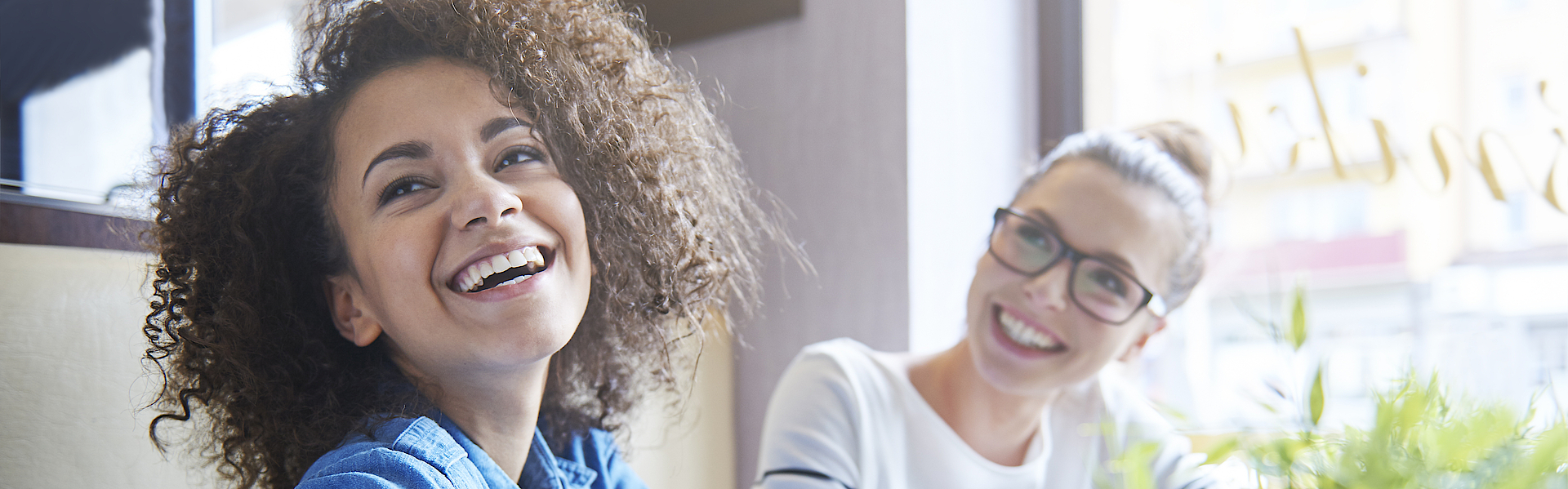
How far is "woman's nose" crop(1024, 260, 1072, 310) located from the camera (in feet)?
3.48

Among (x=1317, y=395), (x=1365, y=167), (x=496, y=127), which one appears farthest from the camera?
(x=1365, y=167)

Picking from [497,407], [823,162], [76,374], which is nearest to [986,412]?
[823,162]

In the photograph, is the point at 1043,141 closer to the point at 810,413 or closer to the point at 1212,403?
the point at 1212,403

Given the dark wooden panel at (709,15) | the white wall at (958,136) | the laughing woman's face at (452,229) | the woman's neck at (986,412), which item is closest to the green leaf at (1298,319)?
the laughing woman's face at (452,229)

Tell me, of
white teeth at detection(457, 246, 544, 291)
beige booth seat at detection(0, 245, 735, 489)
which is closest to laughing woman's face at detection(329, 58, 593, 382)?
white teeth at detection(457, 246, 544, 291)

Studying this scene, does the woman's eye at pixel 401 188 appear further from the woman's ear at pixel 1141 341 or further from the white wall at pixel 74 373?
the woman's ear at pixel 1141 341

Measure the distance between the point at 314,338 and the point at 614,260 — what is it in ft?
0.86

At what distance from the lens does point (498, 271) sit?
0.69 m

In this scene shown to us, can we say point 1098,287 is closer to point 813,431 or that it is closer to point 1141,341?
point 1141,341

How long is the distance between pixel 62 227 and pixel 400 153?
0.38m

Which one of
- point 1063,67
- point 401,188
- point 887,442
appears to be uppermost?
point 1063,67

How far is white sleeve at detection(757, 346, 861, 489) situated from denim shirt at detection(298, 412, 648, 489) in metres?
0.34

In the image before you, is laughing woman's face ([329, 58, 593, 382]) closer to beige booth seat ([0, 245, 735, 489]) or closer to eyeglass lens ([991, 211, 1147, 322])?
beige booth seat ([0, 245, 735, 489])

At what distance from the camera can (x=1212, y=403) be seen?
5.15 feet
